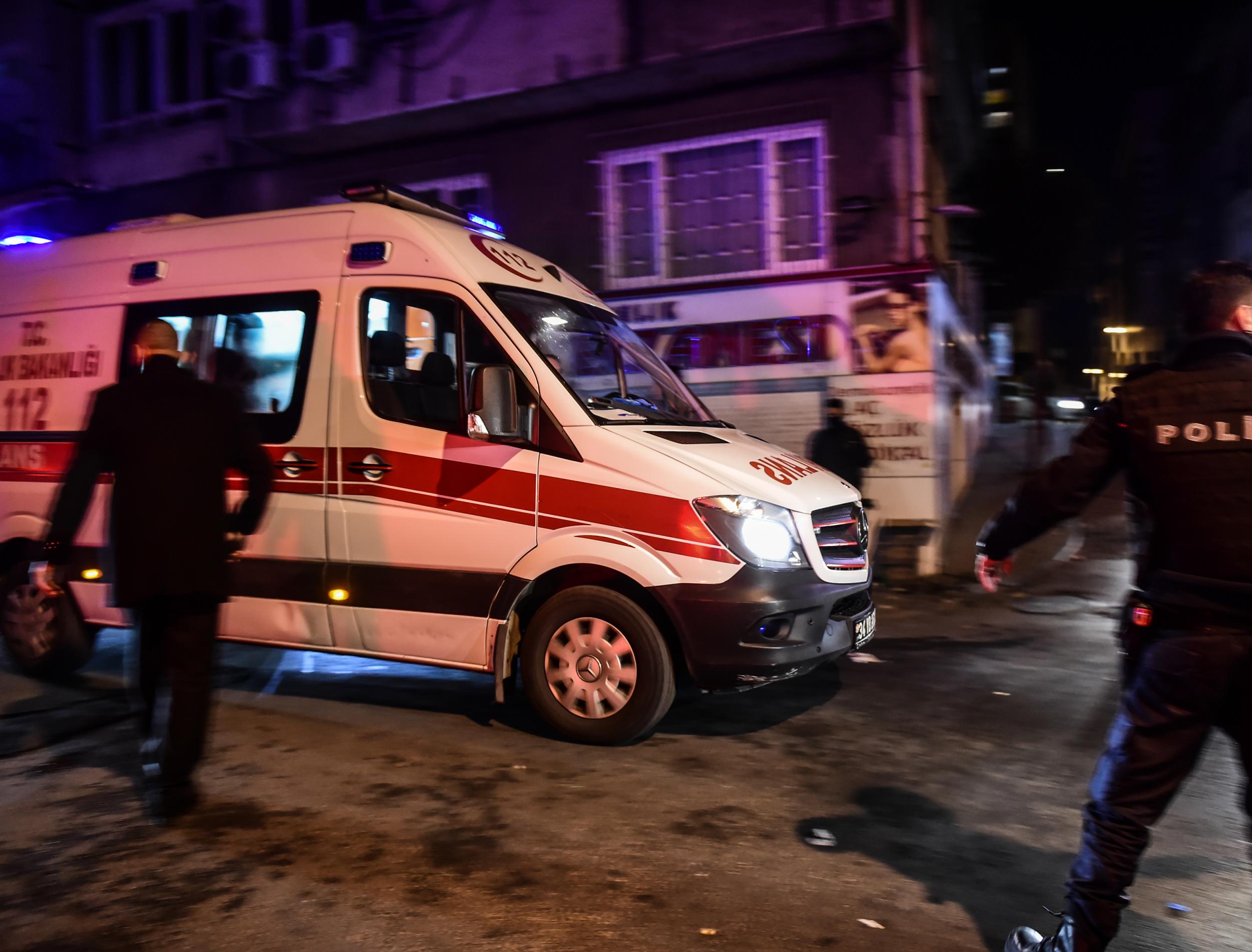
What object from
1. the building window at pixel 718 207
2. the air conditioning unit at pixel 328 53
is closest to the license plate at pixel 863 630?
the building window at pixel 718 207

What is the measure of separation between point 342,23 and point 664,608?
10691mm

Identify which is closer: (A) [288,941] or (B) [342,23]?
(A) [288,941]

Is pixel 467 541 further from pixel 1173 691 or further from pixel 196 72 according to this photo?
pixel 196 72

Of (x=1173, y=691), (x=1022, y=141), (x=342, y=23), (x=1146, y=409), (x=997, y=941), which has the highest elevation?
(x=1022, y=141)

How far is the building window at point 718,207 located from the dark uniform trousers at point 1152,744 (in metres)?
9.05

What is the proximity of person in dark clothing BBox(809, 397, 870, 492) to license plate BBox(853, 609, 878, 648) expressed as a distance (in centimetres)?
425

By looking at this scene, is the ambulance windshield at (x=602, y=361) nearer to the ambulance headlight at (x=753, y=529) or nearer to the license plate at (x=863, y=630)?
the ambulance headlight at (x=753, y=529)

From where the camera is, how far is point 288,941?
3.07 metres

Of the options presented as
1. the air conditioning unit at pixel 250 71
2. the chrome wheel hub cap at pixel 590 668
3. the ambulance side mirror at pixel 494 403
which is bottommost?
the chrome wheel hub cap at pixel 590 668

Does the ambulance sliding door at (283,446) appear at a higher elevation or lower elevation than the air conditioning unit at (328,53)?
lower

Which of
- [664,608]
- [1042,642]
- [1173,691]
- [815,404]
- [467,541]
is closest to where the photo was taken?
[1173,691]

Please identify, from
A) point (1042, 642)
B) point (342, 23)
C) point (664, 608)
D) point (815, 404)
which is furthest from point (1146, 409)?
point (342, 23)

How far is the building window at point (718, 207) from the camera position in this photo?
11.3 m

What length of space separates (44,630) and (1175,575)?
6.24 m
